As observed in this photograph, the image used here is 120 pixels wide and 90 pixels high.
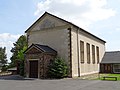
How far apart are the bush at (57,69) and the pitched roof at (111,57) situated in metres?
19.2

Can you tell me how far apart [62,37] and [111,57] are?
21.2 m

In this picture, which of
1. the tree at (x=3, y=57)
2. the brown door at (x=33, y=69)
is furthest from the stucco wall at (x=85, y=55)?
the tree at (x=3, y=57)

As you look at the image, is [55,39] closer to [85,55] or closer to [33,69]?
[33,69]

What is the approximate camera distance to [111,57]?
152ft

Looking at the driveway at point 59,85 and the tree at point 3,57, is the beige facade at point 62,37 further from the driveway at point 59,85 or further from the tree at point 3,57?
the tree at point 3,57

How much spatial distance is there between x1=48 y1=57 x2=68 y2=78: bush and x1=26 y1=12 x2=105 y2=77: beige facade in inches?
47.5

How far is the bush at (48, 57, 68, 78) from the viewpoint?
1032 inches

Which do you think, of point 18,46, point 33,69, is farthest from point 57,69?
point 18,46

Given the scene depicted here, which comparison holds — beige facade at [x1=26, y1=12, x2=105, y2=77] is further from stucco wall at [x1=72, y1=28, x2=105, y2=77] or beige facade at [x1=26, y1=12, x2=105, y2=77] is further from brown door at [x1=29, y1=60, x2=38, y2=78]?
brown door at [x1=29, y1=60, x2=38, y2=78]

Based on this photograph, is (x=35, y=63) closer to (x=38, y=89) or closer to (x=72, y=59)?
(x=72, y=59)

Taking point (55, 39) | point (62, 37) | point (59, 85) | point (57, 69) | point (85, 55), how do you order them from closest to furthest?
point (59, 85)
point (57, 69)
point (62, 37)
point (55, 39)
point (85, 55)

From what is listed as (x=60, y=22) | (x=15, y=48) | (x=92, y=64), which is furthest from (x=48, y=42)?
(x=15, y=48)

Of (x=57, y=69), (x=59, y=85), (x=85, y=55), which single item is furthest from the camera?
(x=85, y=55)

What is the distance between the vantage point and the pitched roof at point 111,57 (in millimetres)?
43888
